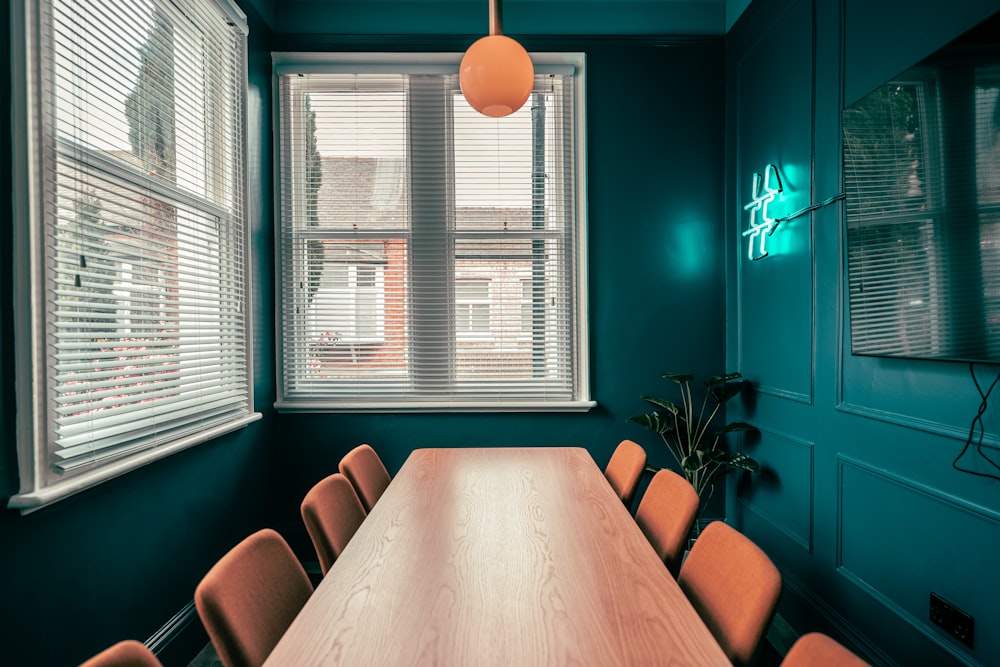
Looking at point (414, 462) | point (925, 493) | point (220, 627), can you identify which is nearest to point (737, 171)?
point (925, 493)

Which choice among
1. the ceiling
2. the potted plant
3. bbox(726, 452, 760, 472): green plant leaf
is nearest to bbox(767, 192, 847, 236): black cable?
the potted plant

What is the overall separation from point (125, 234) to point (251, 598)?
1.33 metres

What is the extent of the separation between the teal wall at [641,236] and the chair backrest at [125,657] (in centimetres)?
222

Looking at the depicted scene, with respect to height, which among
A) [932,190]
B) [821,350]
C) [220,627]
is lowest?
[220,627]

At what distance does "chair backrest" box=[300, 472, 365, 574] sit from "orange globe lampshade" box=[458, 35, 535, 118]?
1311mm

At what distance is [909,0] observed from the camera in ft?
5.64

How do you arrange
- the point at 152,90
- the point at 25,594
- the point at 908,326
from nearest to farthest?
1. the point at 25,594
2. the point at 908,326
3. the point at 152,90

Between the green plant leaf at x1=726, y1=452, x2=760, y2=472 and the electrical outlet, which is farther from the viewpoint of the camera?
the green plant leaf at x1=726, y1=452, x2=760, y2=472

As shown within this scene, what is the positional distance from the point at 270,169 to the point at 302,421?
1443mm

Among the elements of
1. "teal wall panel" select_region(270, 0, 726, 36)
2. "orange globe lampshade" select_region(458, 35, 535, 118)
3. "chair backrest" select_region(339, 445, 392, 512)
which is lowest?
"chair backrest" select_region(339, 445, 392, 512)

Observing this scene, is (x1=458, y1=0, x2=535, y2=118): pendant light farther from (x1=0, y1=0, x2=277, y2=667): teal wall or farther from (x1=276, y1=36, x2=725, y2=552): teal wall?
(x1=276, y1=36, x2=725, y2=552): teal wall

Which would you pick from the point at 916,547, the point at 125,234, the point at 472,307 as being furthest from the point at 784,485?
the point at 125,234

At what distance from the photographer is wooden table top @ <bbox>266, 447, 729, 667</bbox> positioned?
0.92 metres

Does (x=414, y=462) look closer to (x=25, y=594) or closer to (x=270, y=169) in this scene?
(x=25, y=594)
